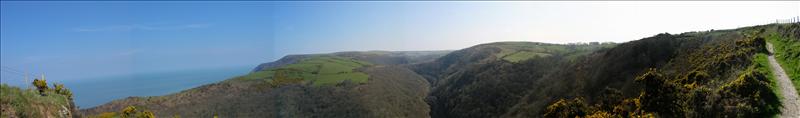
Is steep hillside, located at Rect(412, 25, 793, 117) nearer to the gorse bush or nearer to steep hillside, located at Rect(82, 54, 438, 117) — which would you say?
the gorse bush

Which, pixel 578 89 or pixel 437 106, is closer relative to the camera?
pixel 578 89

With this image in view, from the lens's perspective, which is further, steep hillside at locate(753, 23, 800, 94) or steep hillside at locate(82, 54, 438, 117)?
steep hillside at locate(82, 54, 438, 117)

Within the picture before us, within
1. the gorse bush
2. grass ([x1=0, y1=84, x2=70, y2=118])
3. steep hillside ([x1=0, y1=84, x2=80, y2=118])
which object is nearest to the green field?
the gorse bush

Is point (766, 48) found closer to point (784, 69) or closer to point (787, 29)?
point (787, 29)

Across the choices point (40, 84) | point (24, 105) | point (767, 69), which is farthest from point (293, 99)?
point (767, 69)

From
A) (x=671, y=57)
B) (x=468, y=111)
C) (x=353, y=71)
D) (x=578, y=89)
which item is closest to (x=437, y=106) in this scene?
(x=468, y=111)

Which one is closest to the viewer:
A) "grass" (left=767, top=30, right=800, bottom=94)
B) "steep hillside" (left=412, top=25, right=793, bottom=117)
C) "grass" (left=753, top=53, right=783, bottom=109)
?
"steep hillside" (left=412, top=25, right=793, bottom=117)
